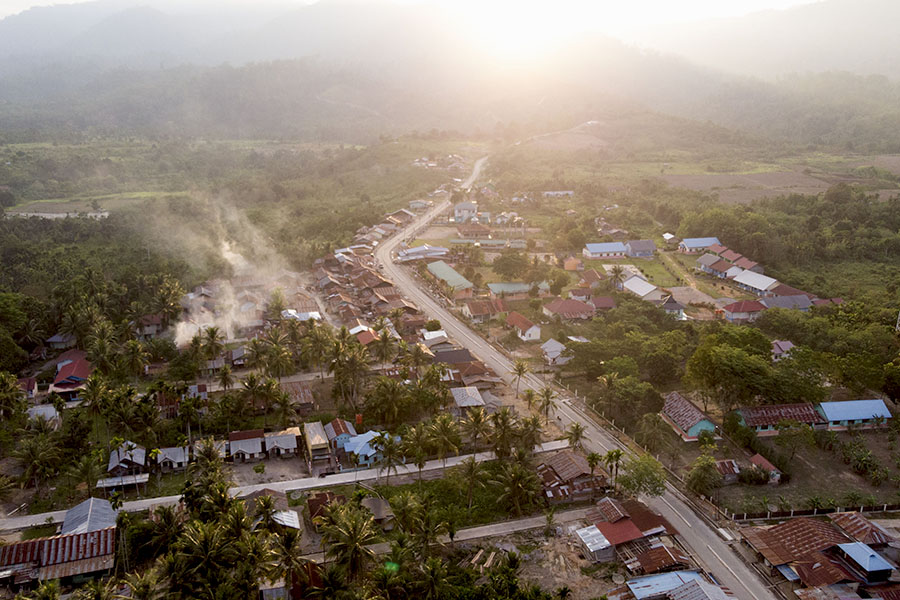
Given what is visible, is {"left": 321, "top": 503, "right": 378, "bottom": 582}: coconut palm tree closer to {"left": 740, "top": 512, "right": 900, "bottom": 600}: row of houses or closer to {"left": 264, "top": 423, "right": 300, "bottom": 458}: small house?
{"left": 264, "top": 423, "right": 300, "bottom": 458}: small house

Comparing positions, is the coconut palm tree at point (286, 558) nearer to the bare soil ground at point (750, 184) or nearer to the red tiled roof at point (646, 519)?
the red tiled roof at point (646, 519)

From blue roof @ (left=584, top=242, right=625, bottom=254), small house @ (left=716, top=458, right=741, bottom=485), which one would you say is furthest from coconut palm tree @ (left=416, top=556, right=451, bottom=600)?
blue roof @ (left=584, top=242, right=625, bottom=254)

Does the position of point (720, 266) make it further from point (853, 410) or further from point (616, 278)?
point (853, 410)

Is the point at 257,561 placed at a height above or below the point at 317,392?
above

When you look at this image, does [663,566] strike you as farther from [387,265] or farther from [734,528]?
[387,265]

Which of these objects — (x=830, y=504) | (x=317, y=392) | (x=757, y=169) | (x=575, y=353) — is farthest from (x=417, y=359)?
(x=757, y=169)

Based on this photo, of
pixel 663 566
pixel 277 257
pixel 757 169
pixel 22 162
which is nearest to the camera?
pixel 663 566
